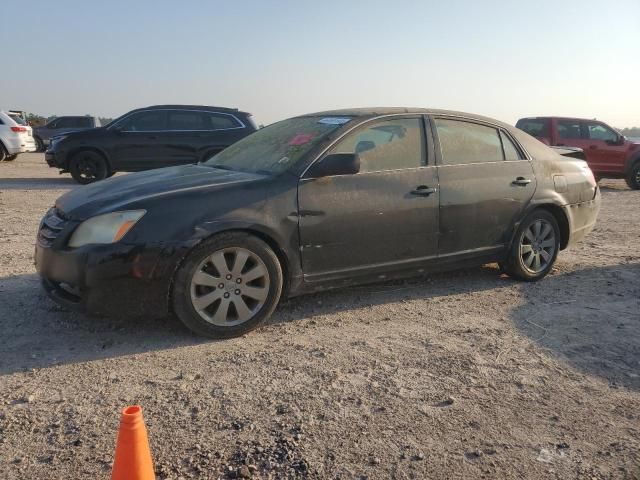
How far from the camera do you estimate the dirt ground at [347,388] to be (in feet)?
8.22

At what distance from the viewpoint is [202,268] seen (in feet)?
12.3

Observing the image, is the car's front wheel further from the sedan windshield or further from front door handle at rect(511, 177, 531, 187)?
the sedan windshield

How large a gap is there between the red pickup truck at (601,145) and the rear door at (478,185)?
1011 cm

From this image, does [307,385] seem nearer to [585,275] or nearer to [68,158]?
[585,275]

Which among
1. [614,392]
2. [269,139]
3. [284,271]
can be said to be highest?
[269,139]

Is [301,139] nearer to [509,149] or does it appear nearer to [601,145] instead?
[509,149]

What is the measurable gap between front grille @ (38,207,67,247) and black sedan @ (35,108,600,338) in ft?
0.06

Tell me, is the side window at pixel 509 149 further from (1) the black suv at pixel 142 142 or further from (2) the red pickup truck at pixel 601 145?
(2) the red pickup truck at pixel 601 145

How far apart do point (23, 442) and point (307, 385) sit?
139 centimetres

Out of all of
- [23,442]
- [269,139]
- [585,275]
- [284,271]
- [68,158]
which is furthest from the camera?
[68,158]

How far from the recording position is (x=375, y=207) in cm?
433

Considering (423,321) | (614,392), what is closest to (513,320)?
(423,321)

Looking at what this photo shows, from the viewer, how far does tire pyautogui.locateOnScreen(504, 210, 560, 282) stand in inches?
204

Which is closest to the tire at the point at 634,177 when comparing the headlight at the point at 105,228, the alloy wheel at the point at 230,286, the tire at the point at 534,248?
the tire at the point at 534,248
